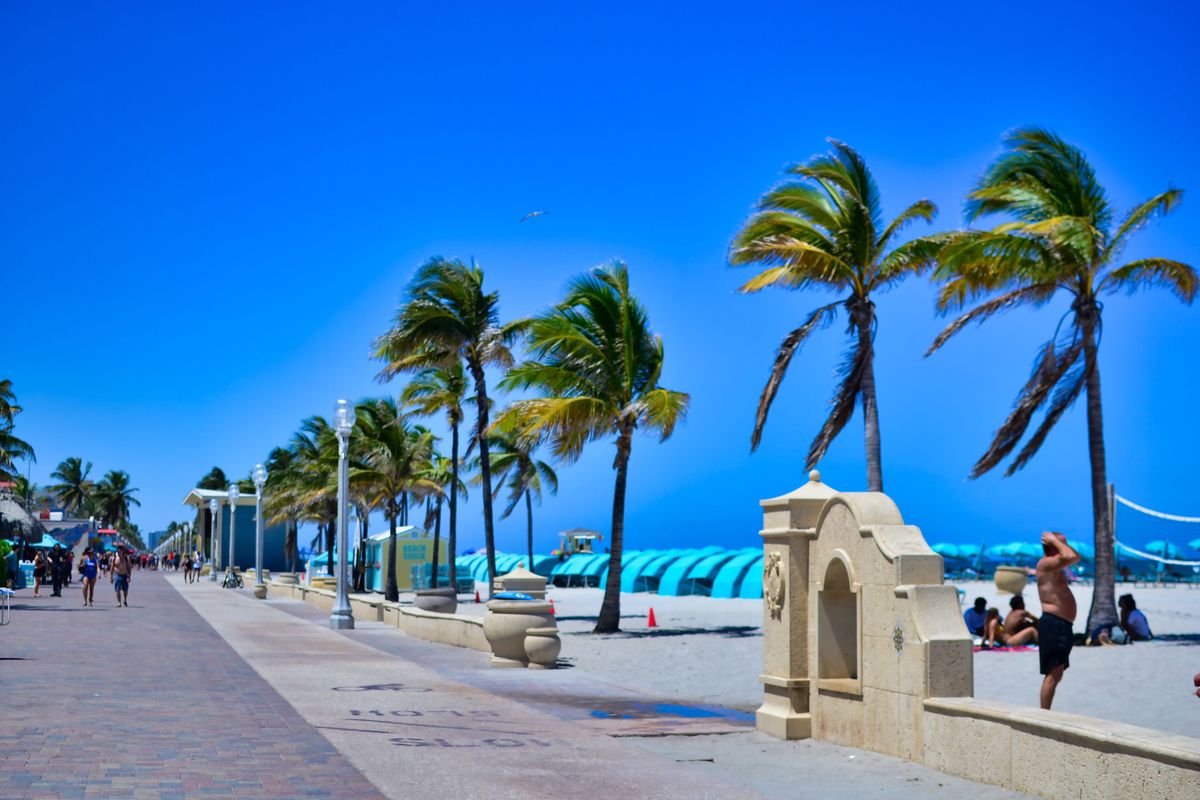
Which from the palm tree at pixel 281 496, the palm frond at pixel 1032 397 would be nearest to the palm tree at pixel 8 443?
→ the palm tree at pixel 281 496

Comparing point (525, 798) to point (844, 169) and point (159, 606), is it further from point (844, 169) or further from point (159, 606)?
point (159, 606)

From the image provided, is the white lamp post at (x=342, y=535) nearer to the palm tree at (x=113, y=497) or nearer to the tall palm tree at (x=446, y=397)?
the tall palm tree at (x=446, y=397)

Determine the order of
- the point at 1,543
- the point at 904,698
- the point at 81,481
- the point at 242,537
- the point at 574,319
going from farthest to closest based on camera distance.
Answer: the point at 81,481 → the point at 242,537 → the point at 1,543 → the point at 574,319 → the point at 904,698

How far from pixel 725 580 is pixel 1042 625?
35.4 metres

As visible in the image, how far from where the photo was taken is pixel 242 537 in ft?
262

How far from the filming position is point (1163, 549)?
227 ft

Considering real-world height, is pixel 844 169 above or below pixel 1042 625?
above

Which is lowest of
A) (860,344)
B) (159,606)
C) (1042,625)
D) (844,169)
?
(159,606)

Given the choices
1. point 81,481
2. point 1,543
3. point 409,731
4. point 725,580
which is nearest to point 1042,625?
point 409,731

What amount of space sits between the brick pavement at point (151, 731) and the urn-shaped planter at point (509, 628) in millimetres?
3541

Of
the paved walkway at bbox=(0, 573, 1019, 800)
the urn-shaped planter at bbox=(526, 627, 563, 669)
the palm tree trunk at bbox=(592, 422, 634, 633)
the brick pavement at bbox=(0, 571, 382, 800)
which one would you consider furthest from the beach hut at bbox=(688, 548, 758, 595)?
the brick pavement at bbox=(0, 571, 382, 800)

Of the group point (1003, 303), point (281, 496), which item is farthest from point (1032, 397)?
point (281, 496)

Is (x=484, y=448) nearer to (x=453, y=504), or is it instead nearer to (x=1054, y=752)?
(x=453, y=504)

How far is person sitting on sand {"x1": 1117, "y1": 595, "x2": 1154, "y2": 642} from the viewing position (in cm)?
2052
